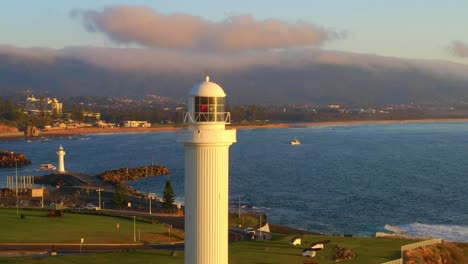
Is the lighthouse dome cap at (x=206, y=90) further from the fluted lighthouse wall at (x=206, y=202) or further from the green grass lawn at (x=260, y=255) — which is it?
the green grass lawn at (x=260, y=255)

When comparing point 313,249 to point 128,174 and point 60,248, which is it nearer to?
point 60,248

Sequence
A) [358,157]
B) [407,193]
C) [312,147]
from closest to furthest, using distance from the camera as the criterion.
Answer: [407,193], [358,157], [312,147]

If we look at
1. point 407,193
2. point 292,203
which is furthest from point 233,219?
point 407,193

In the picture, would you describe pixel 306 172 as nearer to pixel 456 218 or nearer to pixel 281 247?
pixel 456 218

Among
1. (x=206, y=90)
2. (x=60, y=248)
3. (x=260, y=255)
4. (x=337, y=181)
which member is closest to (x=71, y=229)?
(x=60, y=248)

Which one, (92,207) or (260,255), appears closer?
(260,255)

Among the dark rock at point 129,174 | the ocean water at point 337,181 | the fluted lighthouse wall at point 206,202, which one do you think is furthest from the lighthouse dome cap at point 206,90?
the dark rock at point 129,174

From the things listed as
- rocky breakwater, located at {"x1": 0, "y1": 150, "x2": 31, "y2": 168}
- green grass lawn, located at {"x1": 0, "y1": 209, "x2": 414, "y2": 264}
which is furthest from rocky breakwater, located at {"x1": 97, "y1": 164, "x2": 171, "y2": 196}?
green grass lawn, located at {"x1": 0, "y1": 209, "x2": 414, "y2": 264}
